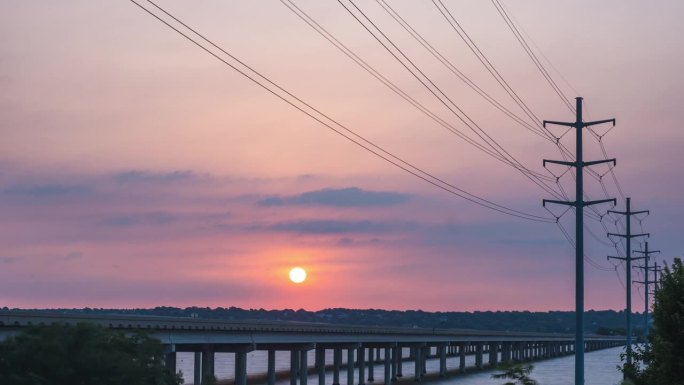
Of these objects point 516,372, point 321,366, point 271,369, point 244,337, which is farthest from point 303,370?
point 516,372

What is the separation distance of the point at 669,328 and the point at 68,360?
26965 millimetres

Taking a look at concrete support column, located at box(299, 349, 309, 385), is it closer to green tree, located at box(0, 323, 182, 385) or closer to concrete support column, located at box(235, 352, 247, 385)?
concrete support column, located at box(235, 352, 247, 385)

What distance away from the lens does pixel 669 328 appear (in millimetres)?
38406

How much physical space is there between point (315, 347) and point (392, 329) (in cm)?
2887

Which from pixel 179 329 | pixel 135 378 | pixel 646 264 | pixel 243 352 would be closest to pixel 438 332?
pixel 646 264

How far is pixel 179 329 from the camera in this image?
301ft

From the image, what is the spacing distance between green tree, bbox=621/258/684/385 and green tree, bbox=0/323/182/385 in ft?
80.7

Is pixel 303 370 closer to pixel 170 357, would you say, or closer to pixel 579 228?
pixel 170 357

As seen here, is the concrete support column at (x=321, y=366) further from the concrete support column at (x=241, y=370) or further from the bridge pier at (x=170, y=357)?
the bridge pier at (x=170, y=357)

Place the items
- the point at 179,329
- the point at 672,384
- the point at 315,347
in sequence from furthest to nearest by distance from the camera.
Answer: the point at 315,347, the point at 179,329, the point at 672,384

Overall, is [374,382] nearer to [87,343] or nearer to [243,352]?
[243,352]

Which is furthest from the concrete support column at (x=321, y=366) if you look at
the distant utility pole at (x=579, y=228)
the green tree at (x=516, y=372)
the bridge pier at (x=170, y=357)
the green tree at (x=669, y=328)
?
the green tree at (x=516, y=372)

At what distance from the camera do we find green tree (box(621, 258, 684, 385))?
125ft

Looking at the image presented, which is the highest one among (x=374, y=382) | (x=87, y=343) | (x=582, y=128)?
(x=582, y=128)
